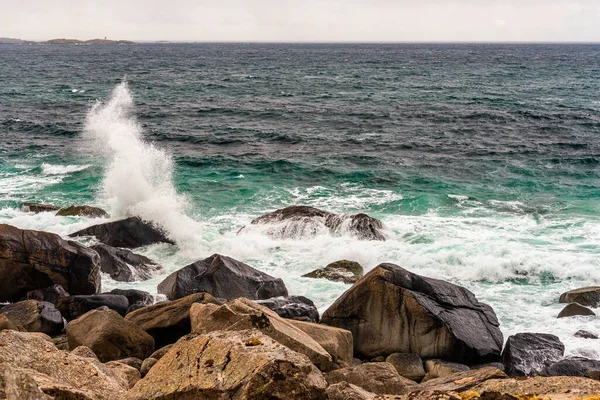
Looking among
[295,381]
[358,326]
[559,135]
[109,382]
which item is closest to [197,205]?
[358,326]

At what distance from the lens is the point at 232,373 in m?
6.08

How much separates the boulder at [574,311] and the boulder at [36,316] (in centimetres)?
1195

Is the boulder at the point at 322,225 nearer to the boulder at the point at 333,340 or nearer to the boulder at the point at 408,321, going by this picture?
the boulder at the point at 408,321

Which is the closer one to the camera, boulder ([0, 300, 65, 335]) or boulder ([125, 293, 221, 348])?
boulder ([125, 293, 221, 348])

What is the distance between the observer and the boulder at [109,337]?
11.1 meters

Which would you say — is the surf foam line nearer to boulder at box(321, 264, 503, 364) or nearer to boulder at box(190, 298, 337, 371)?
boulder at box(321, 264, 503, 364)

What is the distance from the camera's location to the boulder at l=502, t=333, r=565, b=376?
12138 mm

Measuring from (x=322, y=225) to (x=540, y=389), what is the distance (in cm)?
1515

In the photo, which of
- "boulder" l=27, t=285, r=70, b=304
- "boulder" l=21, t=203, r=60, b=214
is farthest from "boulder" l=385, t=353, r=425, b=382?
"boulder" l=21, t=203, r=60, b=214

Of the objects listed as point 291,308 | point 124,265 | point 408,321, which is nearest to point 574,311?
point 408,321

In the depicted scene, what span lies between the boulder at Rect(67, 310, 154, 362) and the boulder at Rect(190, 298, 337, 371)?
227 centimetres

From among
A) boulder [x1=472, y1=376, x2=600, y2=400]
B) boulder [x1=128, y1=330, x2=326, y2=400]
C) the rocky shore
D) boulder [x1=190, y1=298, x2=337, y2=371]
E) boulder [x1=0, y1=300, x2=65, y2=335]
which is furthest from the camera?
boulder [x1=0, y1=300, x2=65, y2=335]

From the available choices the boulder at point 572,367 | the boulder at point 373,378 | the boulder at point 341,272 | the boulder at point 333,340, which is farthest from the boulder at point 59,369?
the boulder at point 341,272

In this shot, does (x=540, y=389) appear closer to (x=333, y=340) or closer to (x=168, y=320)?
(x=333, y=340)
